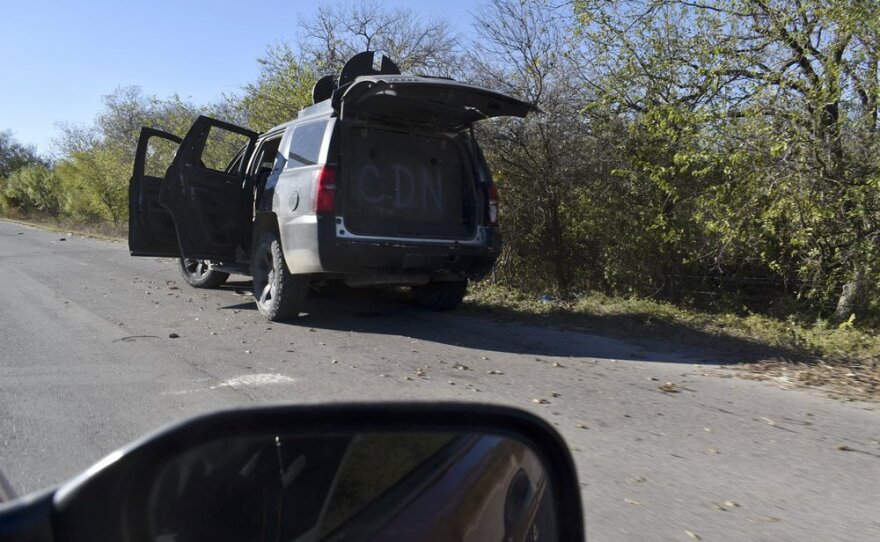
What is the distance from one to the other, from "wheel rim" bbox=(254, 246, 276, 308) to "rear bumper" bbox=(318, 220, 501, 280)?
4.11 ft

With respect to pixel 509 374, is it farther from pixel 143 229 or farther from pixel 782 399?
pixel 143 229

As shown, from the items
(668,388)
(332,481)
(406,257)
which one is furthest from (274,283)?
(332,481)

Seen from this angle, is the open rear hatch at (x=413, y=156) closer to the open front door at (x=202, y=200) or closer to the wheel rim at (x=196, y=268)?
the open front door at (x=202, y=200)

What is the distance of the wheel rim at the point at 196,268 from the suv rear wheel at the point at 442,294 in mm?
3768

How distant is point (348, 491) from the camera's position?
1637 millimetres

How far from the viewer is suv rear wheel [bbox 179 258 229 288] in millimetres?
10578

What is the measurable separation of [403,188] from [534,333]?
2183 millimetres

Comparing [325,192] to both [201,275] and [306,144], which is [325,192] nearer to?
[306,144]

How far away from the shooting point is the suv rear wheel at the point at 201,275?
10.6 metres

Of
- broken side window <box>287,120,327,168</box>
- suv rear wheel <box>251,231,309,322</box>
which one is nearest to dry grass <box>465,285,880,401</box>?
suv rear wheel <box>251,231,309,322</box>

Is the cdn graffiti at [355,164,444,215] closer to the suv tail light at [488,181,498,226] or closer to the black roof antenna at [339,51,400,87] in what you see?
the suv tail light at [488,181,498,226]

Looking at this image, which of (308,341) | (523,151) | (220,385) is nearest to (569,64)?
(523,151)

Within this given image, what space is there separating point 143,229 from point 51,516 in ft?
29.2

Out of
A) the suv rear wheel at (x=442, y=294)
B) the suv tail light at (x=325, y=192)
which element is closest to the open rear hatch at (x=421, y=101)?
the suv tail light at (x=325, y=192)
